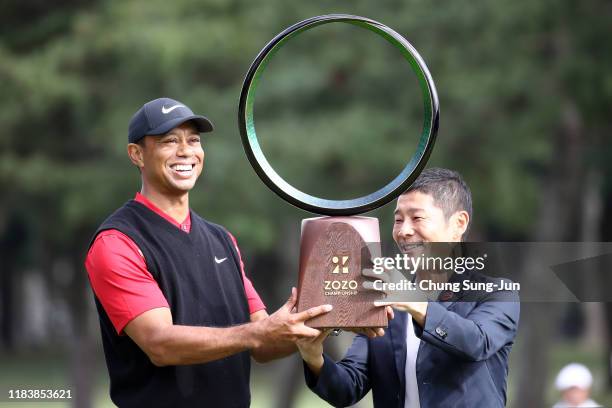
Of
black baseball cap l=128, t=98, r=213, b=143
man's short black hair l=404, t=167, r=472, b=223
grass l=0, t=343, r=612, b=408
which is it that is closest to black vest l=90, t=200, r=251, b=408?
black baseball cap l=128, t=98, r=213, b=143

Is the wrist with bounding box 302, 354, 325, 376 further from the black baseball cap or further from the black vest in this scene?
the black baseball cap

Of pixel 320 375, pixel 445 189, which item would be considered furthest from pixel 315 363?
pixel 445 189

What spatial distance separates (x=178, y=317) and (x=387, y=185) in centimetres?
97

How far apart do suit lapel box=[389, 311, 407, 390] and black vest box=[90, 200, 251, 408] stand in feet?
2.21

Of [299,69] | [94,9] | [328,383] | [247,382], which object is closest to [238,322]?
[247,382]

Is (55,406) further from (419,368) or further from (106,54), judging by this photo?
(419,368)

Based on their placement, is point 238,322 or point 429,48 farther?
point 429,48

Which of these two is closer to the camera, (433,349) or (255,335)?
(255,335)

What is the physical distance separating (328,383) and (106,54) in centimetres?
1162

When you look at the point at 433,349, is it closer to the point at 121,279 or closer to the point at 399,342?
the point at 399,342

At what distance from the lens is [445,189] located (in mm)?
4410

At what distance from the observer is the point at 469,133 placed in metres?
15.8

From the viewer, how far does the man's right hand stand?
4109 mm

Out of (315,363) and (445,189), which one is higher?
(445,189)
